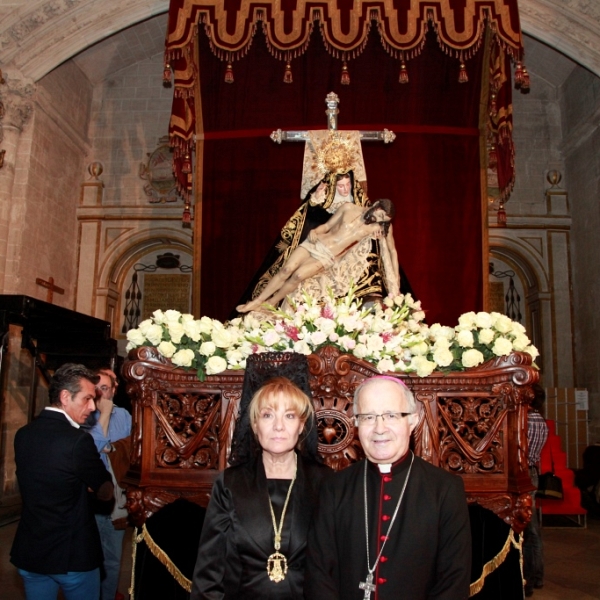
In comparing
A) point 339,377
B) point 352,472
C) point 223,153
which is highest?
point 223,153

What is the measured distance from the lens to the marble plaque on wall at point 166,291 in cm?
1117

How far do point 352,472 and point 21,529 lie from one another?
5.27ft

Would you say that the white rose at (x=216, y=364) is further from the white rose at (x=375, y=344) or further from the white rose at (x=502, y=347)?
the white rose at (x=502, y=347)

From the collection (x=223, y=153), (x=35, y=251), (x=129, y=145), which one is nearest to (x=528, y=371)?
(x=223, y=153)

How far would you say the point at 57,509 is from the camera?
276 cm

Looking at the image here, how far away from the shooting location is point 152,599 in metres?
3.01

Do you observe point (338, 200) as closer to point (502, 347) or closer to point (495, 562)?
point (502, 347)

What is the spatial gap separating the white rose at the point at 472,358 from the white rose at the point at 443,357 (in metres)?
0.06

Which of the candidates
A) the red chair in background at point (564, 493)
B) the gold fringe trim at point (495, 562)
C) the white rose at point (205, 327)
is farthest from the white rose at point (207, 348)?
the red chair in background at point (564, 493)

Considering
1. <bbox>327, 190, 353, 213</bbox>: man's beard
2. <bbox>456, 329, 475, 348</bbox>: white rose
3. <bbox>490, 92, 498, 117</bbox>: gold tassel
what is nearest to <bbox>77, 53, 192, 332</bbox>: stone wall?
<bbox>490, 92, 498, 117</bbox>: gold tassel

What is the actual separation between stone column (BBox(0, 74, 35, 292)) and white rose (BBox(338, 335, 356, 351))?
21.9 feet

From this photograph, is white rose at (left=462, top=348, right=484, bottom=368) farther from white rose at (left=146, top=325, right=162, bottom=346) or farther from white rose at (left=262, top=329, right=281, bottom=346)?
white rose at (left=146, top=325, right=162, bottom=346)

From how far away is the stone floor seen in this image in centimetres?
464

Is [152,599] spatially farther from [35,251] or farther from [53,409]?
[35,251]
